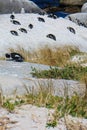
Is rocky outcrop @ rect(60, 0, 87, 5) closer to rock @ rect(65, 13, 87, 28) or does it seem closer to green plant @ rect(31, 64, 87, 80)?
rock @ rect(65, 13, 87, 28)

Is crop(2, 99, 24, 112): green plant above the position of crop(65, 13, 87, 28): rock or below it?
below

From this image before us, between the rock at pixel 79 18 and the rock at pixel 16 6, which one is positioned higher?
the rock at pixel 16 6

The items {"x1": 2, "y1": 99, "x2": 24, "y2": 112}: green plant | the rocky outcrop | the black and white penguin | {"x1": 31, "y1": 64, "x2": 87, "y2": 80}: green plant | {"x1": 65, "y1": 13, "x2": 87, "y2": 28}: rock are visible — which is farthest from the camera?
the rocky outcrop

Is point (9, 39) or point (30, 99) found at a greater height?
point (9, 39)

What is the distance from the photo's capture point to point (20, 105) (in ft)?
28.7

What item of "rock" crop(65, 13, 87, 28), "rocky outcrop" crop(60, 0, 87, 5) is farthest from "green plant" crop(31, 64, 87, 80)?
"rocky outcrop" crop(60, 0, 87, 5)

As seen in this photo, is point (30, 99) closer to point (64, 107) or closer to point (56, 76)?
point (64, 107)

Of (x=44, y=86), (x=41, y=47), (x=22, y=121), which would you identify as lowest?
(x=22, y=121)

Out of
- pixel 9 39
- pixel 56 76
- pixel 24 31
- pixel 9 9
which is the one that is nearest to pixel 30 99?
pixel 56 76

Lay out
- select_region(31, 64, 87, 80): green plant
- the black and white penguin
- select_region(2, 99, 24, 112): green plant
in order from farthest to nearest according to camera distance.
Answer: the black and white penguin, select_region(31, 64, 87, 80): green plant, select_region(2, 99, 24, 112): green plant

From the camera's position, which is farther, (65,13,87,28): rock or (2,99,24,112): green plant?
(65,13,87,28): rock

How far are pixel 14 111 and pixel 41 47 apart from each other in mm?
11744

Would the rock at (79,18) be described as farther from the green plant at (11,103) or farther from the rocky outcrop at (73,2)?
the green plant at (11,103)

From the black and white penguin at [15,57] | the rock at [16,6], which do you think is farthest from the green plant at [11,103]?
the rock at [16,6]
